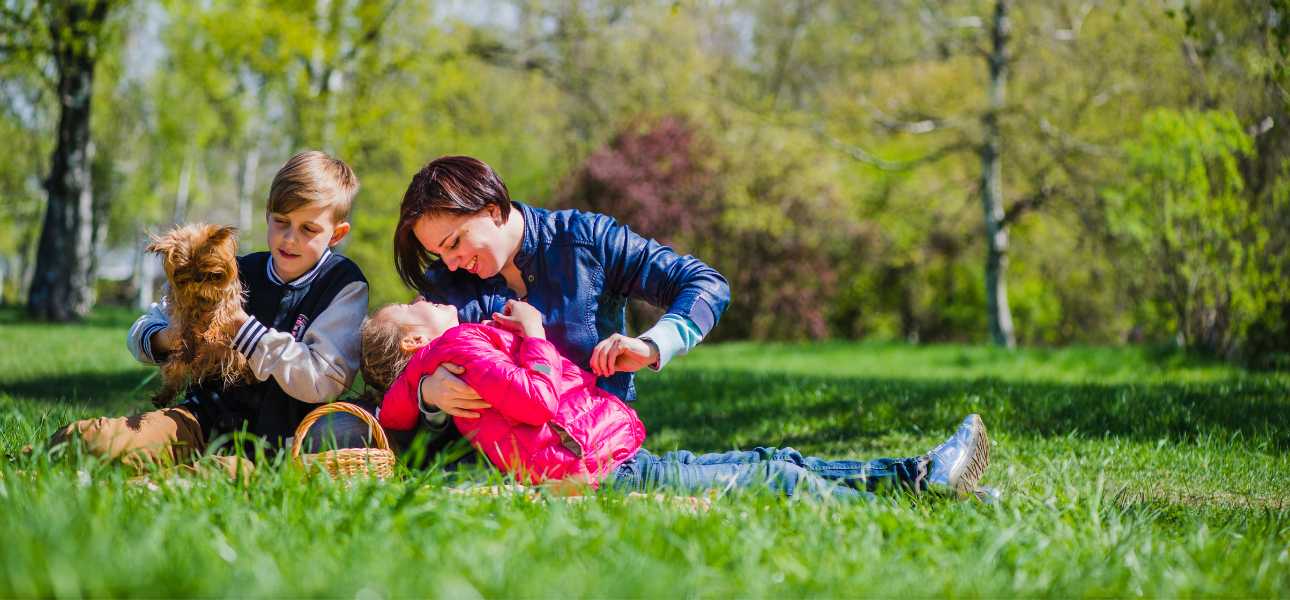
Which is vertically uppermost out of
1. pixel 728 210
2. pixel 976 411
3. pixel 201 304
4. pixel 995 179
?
pixel 995 179

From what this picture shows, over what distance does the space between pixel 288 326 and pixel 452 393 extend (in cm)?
95

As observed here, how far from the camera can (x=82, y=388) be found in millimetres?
6746

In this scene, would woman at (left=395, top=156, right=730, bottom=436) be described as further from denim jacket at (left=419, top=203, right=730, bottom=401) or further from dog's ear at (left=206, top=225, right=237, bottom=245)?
dog's ear at (left=206, top=225, right=237, bottom=245)

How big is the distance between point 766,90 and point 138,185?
2139 centimetres

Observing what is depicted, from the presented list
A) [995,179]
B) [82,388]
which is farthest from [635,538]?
[995,179]

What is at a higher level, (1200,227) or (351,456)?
(1200,227)

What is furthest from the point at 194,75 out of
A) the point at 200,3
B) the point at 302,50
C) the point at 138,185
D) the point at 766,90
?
the point at 138,185

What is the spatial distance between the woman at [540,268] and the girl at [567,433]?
10 centimetres

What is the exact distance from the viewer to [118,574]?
5.83ft

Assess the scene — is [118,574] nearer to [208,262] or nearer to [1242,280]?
[208,262]

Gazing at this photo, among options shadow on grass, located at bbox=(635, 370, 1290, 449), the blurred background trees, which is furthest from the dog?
the blurred background trees

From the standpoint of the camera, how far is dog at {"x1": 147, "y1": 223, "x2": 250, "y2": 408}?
11.8ft

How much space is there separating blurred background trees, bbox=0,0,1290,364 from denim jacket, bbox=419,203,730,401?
6772 millimetres

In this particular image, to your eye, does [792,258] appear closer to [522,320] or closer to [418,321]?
[418,321]
